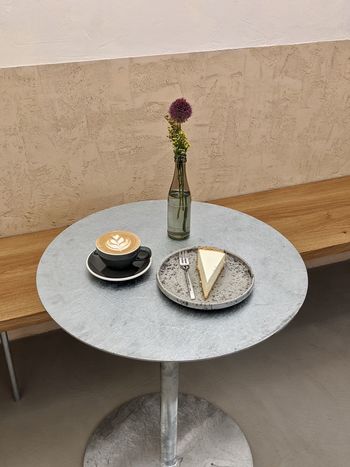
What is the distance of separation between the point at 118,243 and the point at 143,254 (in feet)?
0.27

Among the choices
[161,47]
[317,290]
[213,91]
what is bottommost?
[317,290]

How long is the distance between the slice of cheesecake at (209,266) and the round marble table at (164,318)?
0.08m

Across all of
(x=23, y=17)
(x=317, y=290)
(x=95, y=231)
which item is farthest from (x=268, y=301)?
(x=317, y=290)

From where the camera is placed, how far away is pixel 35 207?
79.9 inches

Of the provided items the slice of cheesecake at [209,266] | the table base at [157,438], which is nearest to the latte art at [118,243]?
the slice of cheesecake at [209,266]

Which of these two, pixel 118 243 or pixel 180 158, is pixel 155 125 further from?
pixel 118 243

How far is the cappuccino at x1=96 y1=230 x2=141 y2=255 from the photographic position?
142 cm

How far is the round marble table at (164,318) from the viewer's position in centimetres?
122

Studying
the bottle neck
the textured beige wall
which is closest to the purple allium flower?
the bottle neck

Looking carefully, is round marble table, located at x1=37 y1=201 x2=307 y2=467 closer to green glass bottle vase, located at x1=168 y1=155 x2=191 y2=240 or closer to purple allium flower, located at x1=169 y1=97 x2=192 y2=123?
A: green glass bottle vase, located at x1=168 y1=155 x2=191 y2=240

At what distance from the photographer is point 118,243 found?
146 cm

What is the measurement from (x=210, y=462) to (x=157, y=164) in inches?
46.1

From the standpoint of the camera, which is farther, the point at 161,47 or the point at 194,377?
the point at 194,377

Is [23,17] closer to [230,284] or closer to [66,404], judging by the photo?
[230,284]
